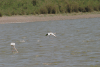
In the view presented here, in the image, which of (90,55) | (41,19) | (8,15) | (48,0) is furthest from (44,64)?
(48,0)

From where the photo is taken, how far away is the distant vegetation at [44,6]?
1196 inches

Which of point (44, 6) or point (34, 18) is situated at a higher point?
point (44, 6)

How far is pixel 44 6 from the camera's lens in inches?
1235

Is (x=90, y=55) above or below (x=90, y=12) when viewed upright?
above

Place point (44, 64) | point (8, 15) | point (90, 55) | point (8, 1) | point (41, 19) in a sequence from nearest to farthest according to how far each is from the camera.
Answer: point (44, 64)
point (90, 55)
point (41, 19)
point (8, 15)
point (8, 1)

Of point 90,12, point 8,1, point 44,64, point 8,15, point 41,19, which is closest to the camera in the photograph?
point 44,64

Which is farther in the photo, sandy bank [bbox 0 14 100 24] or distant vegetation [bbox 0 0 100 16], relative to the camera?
distant vegetation [bbox 0 0 100 16]

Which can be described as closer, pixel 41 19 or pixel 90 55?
pixel 90 55

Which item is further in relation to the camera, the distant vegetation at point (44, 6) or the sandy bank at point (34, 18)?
the distant vegetation at point (44, 6)

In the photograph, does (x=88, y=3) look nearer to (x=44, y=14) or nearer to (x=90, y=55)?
(x=44, y=14)

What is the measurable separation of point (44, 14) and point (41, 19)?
3701 millimetres

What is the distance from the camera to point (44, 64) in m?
7.98

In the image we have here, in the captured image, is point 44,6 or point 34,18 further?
point 44,6

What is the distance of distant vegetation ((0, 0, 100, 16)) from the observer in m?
30.4
